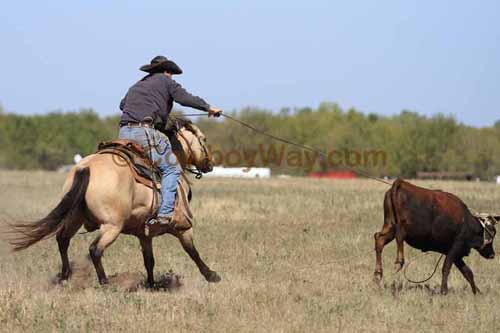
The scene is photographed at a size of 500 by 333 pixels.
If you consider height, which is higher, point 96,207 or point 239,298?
point 96,207

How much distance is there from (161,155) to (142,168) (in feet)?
1.44

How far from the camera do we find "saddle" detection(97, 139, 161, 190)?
35.3 ft

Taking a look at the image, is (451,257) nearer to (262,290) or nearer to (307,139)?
(262,290)

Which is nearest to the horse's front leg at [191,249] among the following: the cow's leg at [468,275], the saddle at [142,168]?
the saddle at [142,168]

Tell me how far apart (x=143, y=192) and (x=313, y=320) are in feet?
9.58

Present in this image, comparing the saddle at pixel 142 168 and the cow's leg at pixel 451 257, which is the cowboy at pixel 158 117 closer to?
the saddle at pixel 142 168

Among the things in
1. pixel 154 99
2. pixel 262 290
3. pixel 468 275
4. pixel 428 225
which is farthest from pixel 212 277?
pixel 468 275

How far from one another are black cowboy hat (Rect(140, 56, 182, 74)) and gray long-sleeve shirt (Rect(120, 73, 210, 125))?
0.13 meters

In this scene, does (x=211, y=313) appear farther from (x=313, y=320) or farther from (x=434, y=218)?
(x=434, y=218)

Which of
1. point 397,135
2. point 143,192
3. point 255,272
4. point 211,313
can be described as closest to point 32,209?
point 255,272

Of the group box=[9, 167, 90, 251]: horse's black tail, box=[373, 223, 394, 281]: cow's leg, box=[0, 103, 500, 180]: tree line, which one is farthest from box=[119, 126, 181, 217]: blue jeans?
box=[0, 103, 500, 180]: tree line

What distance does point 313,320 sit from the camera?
9164mm

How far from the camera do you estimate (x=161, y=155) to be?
1123cm

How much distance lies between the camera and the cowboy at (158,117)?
1112 centimetres
